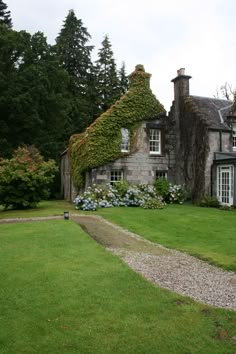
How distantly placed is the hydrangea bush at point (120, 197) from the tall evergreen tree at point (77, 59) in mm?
22896

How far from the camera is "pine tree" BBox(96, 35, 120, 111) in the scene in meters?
46.2

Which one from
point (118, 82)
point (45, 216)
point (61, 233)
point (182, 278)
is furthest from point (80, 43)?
point (182, 278)

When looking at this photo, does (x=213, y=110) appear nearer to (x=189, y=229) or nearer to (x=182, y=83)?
(x=182, y=83)

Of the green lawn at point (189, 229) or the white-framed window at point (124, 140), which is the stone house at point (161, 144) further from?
the green lawn at point (189, 229)

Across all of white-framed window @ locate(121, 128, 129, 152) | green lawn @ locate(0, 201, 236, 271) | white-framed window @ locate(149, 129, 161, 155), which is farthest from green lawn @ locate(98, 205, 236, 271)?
white-framed window @ locate(149, 129, 161, 155)

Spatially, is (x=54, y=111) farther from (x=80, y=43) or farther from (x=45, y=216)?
(x=45, y=216)

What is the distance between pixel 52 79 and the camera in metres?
36.3

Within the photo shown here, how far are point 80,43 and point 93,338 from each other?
4658cm

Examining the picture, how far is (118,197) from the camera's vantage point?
22219 mm

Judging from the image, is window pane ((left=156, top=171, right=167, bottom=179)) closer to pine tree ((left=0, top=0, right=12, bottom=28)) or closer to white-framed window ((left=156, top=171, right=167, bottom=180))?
white-framed window ((left=156, top=171, right=167, bottom=180))

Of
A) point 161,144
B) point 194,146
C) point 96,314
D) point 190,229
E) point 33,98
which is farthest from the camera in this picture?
point 33,98

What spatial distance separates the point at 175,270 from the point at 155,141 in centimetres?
1770

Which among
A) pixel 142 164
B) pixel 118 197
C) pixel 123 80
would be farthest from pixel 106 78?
pixel 118 197

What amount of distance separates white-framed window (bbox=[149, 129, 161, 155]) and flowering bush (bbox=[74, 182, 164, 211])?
3.36 meters
